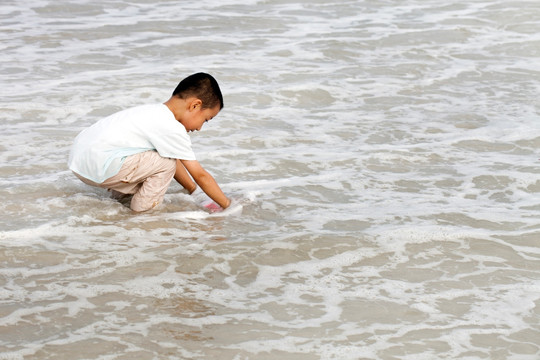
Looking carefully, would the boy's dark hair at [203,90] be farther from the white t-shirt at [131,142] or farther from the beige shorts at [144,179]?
the beige shorts at [144,179]

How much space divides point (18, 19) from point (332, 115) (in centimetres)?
594

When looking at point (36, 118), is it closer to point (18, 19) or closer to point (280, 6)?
point (18, 19)

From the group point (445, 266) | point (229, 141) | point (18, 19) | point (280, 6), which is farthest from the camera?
point (280, 6)

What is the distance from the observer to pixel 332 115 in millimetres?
7211

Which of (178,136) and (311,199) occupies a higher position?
(178,136)

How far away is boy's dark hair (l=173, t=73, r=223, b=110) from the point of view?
479 cm

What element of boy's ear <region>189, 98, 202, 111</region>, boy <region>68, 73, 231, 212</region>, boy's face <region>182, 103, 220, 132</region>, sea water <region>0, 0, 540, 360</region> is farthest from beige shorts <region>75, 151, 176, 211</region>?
boy's ear <region>189, 98, 202, 111</region>

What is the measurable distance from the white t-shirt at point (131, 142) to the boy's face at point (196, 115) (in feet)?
0.24

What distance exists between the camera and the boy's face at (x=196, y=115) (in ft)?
15.8

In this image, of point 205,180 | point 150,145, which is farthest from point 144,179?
point 205,180

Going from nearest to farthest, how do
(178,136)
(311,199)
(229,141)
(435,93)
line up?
1. (178,136)
2. (311,199)
3. (229,141)
4. (435,93)

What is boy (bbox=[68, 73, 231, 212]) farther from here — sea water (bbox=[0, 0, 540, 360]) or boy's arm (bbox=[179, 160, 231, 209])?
sea water (bbox=[0, 0, 540, 360])

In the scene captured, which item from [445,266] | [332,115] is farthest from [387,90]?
[445,266]

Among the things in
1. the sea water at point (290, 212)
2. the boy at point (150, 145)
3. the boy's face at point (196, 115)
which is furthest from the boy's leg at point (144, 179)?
the boy's face at point (196, 115)
